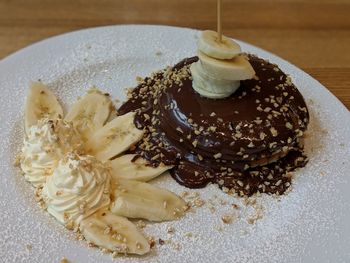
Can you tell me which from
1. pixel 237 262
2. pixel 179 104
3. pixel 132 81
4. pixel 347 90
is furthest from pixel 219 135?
pixel 347 90

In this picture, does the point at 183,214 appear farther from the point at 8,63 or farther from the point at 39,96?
the point at 8,63

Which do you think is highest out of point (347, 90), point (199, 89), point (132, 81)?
point (199, 89)

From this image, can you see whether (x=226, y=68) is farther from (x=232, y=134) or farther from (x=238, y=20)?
(x=238, y=20)

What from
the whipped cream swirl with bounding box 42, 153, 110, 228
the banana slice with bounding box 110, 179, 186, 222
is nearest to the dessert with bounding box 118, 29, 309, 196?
the banana slice with bounding box 110, 179, 186, 222

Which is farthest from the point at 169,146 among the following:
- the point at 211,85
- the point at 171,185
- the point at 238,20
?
the point at 238,20

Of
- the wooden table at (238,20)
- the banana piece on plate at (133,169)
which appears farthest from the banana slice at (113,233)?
the wooden table at (238,20)
